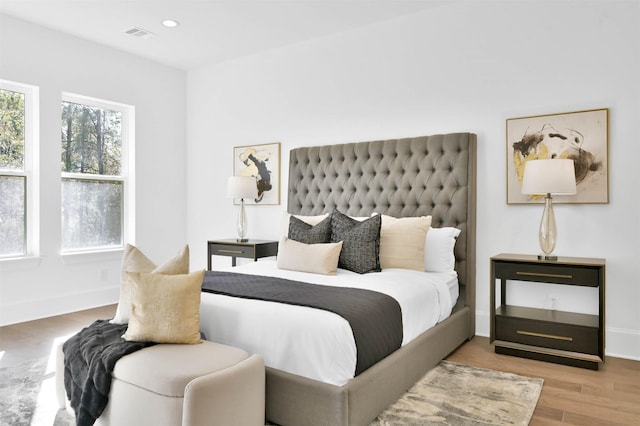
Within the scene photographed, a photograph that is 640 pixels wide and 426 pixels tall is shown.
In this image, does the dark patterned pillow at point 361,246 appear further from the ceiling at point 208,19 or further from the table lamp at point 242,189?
the ceiling at point 208,19

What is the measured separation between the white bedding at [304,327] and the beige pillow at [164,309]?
0.78 ft

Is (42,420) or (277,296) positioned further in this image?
(277,296)

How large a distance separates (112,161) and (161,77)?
120 centimetres

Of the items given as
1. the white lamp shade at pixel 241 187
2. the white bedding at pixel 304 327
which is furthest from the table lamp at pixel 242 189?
the white bedding at pixel 304 327

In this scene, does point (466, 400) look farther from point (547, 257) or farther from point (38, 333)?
point (38, 333)

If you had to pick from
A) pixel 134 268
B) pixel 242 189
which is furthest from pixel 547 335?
pixel 242 189

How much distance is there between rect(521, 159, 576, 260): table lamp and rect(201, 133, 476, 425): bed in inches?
22.0

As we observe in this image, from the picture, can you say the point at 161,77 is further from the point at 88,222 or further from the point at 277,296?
the point at 277,296

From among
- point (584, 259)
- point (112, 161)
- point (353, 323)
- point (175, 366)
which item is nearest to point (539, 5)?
point (584, 259)

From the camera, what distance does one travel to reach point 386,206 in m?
4.04

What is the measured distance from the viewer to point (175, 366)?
A: 1830 millimetres

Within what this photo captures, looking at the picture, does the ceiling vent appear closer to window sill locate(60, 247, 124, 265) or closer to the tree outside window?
the tree outside window

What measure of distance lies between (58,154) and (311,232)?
276 cm

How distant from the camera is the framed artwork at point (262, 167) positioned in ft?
16.2
